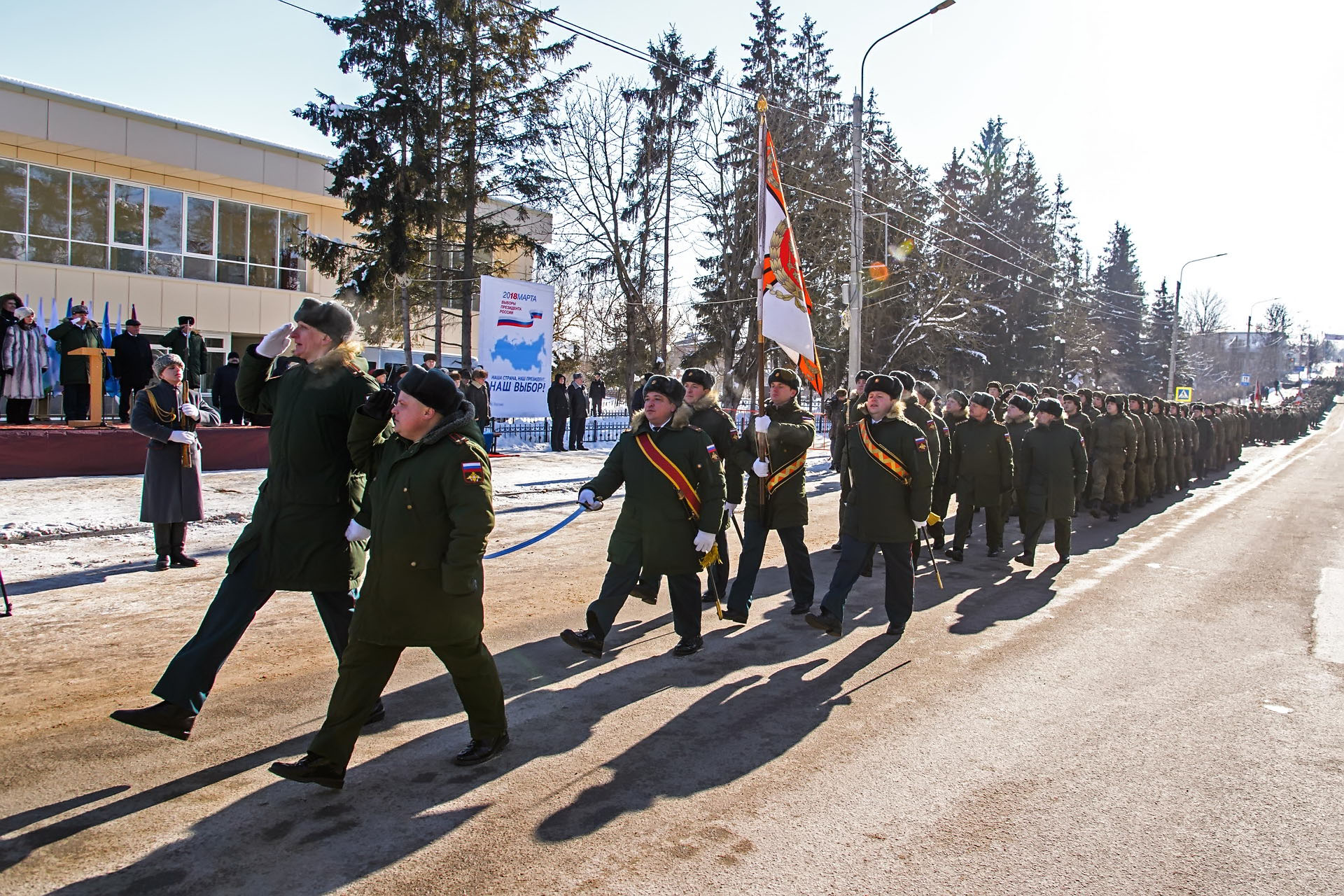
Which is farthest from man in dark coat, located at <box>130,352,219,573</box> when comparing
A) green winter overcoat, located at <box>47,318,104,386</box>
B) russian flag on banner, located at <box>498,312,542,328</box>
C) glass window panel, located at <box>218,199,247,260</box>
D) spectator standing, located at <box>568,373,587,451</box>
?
glass window panel, located at <box>218,199,247,260</box>

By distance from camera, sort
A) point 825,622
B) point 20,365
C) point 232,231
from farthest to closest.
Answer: point 232,231
point 20,365
point 825,622

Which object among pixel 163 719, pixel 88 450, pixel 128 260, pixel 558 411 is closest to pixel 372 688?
pixel 163 719

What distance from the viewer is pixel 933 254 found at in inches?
1431

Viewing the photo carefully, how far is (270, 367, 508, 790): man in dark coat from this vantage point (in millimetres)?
3740

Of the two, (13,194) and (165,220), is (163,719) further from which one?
(165,220)

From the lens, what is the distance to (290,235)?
98.1 feet

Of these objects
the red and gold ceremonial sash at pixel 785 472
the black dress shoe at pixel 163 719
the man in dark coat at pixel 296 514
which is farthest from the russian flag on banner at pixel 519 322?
the black dress shoe at pixel 163 719

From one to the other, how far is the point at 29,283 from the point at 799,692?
1018 inches

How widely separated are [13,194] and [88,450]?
1577 cm

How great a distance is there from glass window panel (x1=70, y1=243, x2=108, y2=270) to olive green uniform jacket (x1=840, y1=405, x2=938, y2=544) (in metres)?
25.6

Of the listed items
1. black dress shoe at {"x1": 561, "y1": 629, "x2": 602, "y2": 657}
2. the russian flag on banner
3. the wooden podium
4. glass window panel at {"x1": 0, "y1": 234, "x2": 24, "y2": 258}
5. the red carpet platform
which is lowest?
black dress shoe at {"x1": 561, "y1": 629, "x2": 602, "y2": 657}

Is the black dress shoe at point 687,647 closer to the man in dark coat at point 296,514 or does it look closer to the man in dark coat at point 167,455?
the man in dark coat at point 296,514

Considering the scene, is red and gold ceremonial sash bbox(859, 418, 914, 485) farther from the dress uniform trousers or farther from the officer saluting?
the dress uniform trousers

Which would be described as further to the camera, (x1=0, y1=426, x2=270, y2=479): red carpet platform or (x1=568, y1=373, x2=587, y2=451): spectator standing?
(x1=568, y1=373, x2=587, y2=451): spectator standing
